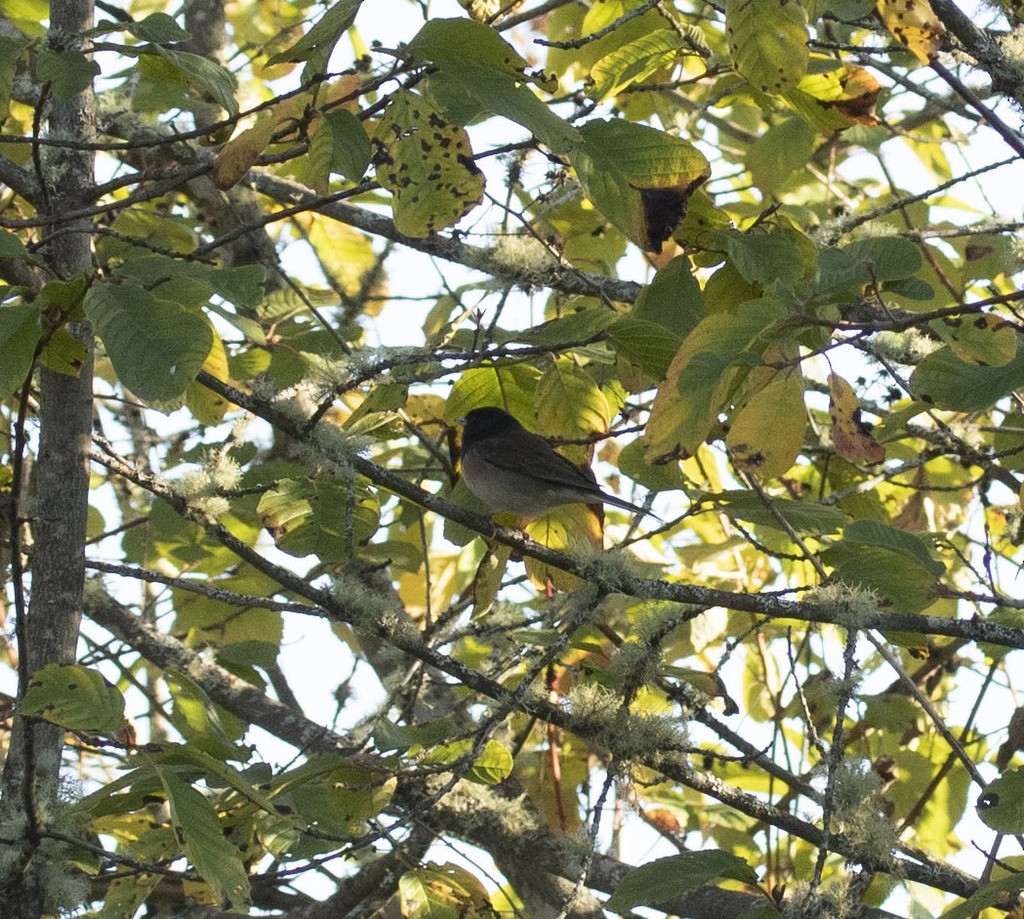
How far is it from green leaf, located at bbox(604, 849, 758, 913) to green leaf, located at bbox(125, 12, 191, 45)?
1.67 m

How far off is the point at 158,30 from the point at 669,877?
1.72 m

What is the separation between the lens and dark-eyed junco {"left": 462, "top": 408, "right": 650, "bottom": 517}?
3617mm

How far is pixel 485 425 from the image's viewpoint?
4.75m

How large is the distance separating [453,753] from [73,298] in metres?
1.33

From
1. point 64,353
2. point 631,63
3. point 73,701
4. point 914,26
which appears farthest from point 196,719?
point 914,26

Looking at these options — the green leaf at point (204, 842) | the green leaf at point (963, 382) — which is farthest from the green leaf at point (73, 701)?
the green leaf at point (963, 382)

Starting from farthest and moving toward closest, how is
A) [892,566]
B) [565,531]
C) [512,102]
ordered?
[565,531] < [892,566] < [512,102]

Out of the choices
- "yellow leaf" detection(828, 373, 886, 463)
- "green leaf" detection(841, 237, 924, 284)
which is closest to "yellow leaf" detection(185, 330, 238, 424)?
"yellow leaf" detection(828, 373, 886, 463)

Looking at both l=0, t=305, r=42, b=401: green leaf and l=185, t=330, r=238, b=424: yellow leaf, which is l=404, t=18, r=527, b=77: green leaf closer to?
l=0, t=305, r=42, b=401: green leaf

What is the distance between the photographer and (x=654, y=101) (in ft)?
13.3

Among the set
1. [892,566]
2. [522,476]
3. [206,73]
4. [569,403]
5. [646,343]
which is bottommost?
[892,566]

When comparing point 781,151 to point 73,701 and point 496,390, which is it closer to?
Result: point 496,390

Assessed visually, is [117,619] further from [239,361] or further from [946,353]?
[946,353]

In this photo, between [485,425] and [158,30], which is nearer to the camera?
[158,30]
